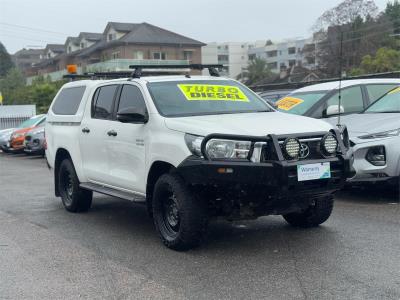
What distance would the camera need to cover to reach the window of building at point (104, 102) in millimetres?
7289

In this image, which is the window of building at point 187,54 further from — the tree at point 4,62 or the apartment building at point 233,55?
the apartment building at point 233,55

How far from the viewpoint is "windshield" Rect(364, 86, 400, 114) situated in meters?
8.69

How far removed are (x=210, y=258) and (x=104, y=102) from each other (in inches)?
113

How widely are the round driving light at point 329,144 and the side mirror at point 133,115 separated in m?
1.94

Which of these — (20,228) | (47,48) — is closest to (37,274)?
(20,228)

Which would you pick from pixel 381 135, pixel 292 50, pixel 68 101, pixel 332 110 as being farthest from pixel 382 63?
pixel 292 50

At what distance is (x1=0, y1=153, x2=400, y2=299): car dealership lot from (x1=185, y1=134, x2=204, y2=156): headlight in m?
1.04

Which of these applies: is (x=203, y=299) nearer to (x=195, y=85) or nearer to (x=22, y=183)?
(x=195, y=85)

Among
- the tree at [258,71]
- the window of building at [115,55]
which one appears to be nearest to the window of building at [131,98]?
the window of building at [115,55]

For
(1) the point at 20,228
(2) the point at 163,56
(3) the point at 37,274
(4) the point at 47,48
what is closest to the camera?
(3) the point at 37,274

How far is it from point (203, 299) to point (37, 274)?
1.70 meters

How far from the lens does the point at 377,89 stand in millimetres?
9547

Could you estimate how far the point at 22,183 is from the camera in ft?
39.3

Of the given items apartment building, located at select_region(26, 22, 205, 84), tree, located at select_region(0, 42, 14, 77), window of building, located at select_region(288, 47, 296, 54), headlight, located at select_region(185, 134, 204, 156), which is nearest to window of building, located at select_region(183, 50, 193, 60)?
apartment building, located at select_region(26, 22, 205, 84)
